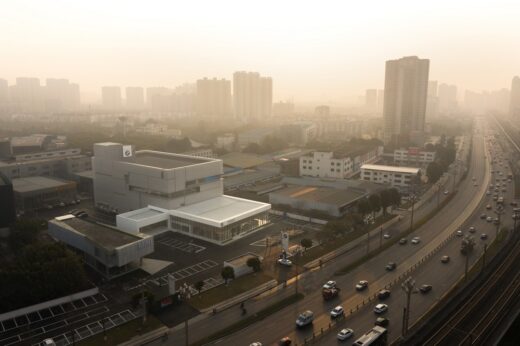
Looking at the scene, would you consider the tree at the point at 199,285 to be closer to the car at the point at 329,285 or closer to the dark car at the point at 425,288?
the car at the point at 329,285

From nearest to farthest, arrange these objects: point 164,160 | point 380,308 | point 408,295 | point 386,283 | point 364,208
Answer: point 408,295
point 380,308
point 386,283
point 364,208
point 164,160

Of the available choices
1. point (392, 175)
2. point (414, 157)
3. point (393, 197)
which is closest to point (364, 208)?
point (393, 197)

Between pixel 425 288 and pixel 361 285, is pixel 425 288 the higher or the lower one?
the higher one

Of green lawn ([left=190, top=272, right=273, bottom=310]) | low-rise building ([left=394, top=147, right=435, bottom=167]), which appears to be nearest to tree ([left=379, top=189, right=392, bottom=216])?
green lawn ([left=190, top=272, right=273, bottom=310])

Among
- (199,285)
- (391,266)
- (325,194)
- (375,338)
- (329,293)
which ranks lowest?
(391,266)

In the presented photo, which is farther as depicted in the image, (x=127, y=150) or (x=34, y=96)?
(x=34, y=96)

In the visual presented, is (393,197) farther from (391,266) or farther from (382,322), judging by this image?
(382,322)
